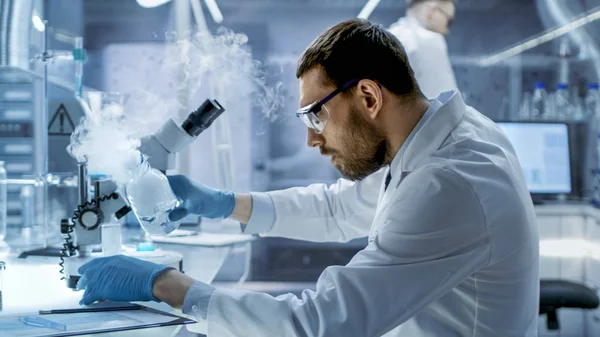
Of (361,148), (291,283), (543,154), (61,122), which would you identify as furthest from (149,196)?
(291,283)

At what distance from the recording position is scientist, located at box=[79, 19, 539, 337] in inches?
39.5

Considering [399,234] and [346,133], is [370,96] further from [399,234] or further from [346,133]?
[399,234]

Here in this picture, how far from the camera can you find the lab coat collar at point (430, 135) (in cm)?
119

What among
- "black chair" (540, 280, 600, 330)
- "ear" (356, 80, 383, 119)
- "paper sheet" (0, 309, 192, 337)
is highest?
"ear" (356, 80, 383, 119)

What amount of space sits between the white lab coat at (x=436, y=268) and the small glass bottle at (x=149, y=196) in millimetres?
301

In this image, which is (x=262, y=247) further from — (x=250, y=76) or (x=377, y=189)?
(x=377, y=189)

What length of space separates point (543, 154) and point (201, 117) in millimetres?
2142

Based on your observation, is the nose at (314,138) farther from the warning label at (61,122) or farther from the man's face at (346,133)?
the warning label at (61,122)

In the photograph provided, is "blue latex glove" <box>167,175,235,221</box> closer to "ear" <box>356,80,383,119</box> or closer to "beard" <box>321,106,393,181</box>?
"beard" <box>321,106,393,181</box>

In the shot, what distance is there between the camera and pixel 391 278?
1001 millimetres

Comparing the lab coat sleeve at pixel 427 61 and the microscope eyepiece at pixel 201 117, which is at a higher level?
the lab coat sleeve at pixel 427 61

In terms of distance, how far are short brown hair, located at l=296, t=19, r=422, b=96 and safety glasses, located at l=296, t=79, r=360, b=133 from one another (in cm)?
1

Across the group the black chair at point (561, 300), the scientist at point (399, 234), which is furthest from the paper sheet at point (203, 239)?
the black chair at point (561, 300)

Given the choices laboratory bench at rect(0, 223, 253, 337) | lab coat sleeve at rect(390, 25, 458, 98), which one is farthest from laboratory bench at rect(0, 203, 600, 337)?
lab coat sleeve at rect(390, 25, 458, 98)
